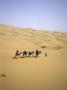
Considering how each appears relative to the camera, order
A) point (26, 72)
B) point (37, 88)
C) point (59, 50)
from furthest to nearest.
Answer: point (59, 50)
point (26, 72)
point (37, 88)

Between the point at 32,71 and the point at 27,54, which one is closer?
the point at 32,71

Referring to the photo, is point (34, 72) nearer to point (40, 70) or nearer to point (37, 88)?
point (40, 70)

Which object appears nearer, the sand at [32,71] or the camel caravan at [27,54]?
the sand at [32,71]

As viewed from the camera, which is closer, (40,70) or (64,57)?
(40,70)

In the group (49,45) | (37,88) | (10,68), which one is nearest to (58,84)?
(37,88)

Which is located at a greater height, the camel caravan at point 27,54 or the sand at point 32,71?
the camel caravan at point 27,54

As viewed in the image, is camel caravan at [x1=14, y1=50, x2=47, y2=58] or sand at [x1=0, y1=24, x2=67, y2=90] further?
camel caravan at [x1=14, y1=50, x2=47, y2=58]

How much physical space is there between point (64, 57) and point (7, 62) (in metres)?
1.22

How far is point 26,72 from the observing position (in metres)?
3.41

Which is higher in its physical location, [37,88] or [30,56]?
[30,56]

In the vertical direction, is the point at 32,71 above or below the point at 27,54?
below

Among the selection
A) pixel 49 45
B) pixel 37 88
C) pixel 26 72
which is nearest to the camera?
pixel 37 88

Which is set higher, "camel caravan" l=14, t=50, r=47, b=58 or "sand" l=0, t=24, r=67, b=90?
"camel caravan" l=14, t=50, r=47, b=58

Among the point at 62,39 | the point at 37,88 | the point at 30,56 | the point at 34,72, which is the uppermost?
the point at 62,39
